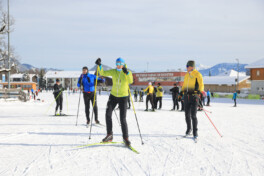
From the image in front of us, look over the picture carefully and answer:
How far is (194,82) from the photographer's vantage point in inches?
221

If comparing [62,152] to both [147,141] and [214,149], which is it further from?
[214,149]

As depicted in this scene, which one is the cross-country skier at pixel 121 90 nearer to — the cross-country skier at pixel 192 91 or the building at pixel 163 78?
the cross-country skier at pixel 192 91

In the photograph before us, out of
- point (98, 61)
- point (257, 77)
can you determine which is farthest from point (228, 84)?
point (98, 61)

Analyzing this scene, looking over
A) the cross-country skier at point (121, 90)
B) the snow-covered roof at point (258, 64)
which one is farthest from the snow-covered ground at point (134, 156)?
the snow-covered roof at point (258, 64)

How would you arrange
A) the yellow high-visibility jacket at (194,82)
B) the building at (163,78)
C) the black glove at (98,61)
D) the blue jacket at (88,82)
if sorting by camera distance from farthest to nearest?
the building at (163,78) → the blue jacket at (88,82) → the yellow high-visibility jacket at (194,82) → the black glove at (98,61)

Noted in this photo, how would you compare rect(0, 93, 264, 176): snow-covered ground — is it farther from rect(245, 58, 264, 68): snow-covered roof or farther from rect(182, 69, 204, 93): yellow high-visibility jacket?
rect(245, 58, 264, 68): snow-covered roof

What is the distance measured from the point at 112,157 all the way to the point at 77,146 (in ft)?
3.44

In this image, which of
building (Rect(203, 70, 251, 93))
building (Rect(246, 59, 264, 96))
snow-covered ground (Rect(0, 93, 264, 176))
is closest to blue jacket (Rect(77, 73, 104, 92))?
snow-covered ground (Rect(0, 93, 264, 176))

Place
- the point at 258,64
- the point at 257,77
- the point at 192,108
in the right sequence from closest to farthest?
the point at 192,108 < the point at 257,77 < the point at 258,64

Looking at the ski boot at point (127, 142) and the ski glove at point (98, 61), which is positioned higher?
the ski glove at point (98, 61)

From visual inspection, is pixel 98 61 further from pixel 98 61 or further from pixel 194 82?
pixel 194 82

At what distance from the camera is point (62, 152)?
438cm

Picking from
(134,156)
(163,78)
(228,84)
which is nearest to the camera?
(134,156)

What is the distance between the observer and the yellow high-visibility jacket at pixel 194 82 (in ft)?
18.1
